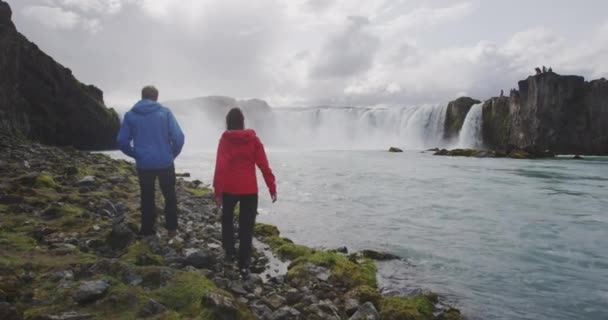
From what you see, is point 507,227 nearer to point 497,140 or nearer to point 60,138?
point 60,138

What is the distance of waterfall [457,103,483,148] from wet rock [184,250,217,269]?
8738 cm

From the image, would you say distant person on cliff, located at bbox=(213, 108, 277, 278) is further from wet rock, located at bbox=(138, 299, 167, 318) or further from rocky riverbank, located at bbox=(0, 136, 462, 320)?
wet rock, located at bbox=(138, 299, 167, 318)

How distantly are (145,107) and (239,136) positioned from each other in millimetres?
2213

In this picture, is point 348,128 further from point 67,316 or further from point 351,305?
point 67,316

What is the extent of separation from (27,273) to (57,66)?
60.0 metres

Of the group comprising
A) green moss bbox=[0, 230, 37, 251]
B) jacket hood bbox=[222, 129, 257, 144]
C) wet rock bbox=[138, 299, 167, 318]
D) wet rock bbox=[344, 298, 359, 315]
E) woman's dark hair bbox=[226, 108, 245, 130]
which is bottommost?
wet rock bbox=[344, 298, 359, 315]

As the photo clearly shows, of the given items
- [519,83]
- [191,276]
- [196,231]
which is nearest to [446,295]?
[191,276]

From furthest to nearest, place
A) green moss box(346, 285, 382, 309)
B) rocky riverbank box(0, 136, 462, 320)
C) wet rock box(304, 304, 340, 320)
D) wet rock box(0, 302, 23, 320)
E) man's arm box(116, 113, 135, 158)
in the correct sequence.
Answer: man's arm box(116, 113, 135, 158) → green moss box(346, 285, 382, 309) → wet rock box(304, 304, 340, 320) → rocky riverbank box(0, 136, 462, 320) → wet rock box(0, 302, 23, 320)

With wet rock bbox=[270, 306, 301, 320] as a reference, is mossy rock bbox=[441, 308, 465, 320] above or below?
below

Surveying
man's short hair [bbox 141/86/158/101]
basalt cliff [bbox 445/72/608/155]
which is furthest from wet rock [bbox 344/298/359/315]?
basalt cliff [bbox 445/72/608/155]

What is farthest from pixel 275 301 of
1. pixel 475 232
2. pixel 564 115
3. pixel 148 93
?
pixel 564 115

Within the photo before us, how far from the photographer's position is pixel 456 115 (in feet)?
304

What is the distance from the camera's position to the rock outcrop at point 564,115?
77.4 metres

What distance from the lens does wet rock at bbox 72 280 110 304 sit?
4.86 metres
